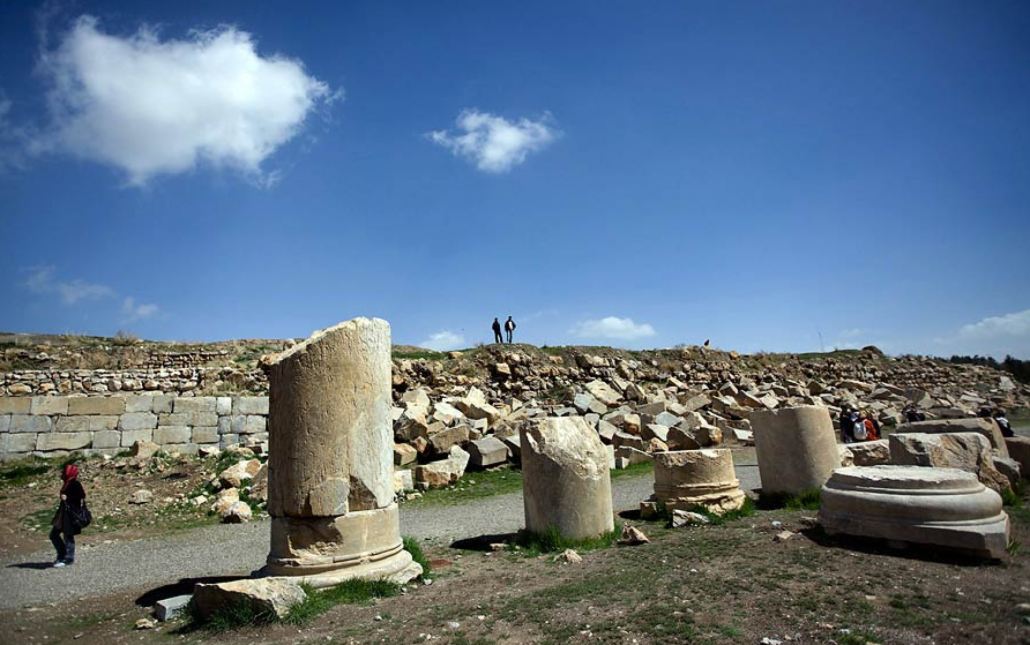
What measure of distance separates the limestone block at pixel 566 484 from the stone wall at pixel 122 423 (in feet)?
35.8

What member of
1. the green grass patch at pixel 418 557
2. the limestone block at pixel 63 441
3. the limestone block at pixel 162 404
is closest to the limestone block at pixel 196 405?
the limestone block at pixel 162 404

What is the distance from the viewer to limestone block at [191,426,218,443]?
1552 cm

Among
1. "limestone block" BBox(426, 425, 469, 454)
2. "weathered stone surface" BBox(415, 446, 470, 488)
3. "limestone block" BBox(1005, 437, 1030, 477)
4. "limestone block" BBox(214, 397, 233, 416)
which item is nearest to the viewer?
"limestone block" BBox(1005, 437, 1030, 477)

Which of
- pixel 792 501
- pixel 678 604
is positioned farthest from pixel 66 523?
pixel 792 501

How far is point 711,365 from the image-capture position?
27.5 metres

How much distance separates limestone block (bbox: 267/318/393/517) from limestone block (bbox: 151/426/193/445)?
11.0 meters

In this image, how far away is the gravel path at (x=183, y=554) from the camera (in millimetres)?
7488

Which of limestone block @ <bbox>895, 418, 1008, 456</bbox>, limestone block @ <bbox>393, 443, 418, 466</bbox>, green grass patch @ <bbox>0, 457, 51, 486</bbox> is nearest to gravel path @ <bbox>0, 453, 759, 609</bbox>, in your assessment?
limestone block @ <bbox>393, 443, 418, 466</bbox>

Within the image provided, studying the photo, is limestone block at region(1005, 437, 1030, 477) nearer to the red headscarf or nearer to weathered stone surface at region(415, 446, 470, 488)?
weathered stone surface at region(415, 446, 470, 488)

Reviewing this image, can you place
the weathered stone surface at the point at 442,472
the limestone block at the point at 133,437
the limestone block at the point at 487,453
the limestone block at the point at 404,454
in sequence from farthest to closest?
the limestone block at the point at 133,437 < the limestone block at the point at 487,453 < the limestone block at the point at 404,454 < the weathered stone surface at the point at 442,472

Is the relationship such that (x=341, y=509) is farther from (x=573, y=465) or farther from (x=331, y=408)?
(x=573, y=465)

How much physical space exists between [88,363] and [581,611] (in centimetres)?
2070

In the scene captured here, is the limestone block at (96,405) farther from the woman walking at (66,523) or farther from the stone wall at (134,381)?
the woman walking at (66,523)

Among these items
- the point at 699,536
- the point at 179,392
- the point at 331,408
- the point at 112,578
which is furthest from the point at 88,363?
the point at 699,536
